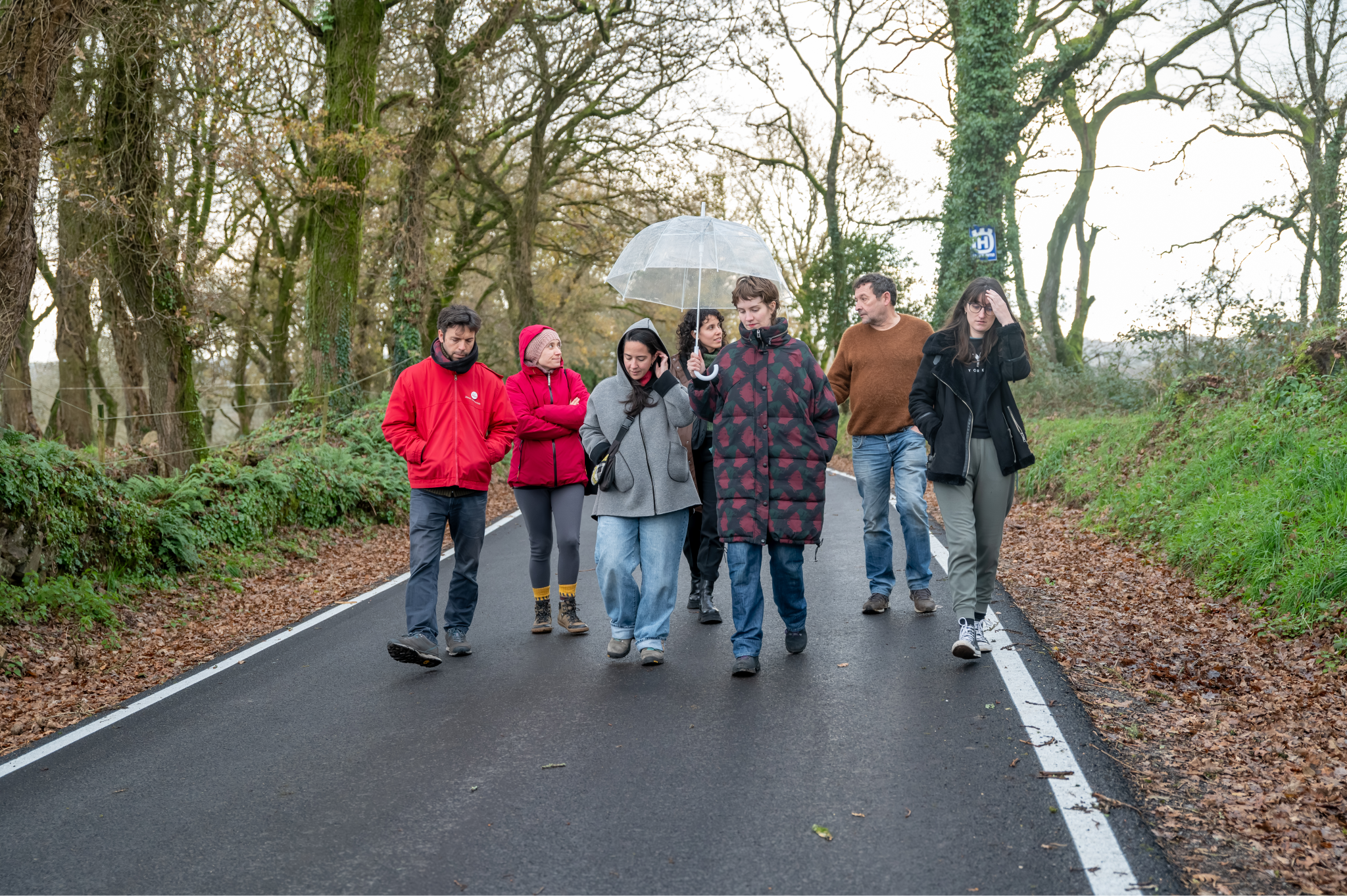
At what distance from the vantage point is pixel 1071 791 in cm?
405

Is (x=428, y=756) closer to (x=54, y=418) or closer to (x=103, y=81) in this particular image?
(x=103, y=81)

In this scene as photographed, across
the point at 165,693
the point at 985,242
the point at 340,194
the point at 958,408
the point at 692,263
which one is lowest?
the point at 165,693

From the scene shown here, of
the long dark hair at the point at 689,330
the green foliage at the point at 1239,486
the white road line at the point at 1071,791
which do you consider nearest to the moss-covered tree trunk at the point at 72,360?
the long dark hair at the point at 689,330

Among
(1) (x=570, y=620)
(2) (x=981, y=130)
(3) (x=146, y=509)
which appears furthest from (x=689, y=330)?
(2) (x=981, y=130)

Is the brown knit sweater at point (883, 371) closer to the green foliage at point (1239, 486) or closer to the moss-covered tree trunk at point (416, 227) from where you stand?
the green foliage at point (1239, 486)

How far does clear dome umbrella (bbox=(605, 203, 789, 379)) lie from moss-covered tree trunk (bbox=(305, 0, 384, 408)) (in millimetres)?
10480

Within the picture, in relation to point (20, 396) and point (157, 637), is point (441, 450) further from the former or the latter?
point (20, 396)

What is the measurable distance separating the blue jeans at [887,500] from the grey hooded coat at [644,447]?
1525mm

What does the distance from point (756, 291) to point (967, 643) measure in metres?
2.26

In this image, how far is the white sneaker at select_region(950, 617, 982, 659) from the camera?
5852 millimetres

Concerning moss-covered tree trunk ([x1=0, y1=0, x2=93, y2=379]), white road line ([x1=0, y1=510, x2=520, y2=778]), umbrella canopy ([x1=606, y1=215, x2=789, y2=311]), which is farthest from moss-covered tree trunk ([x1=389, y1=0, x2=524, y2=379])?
umbrella canopy ([x1=606, y1=215, x2=789, y2=311])

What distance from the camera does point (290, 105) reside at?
19406mm

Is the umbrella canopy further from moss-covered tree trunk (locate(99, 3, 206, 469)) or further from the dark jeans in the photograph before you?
moss-covered tree trunk (locate(99, 3, 206, 469))

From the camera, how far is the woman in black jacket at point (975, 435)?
598 centimetres
